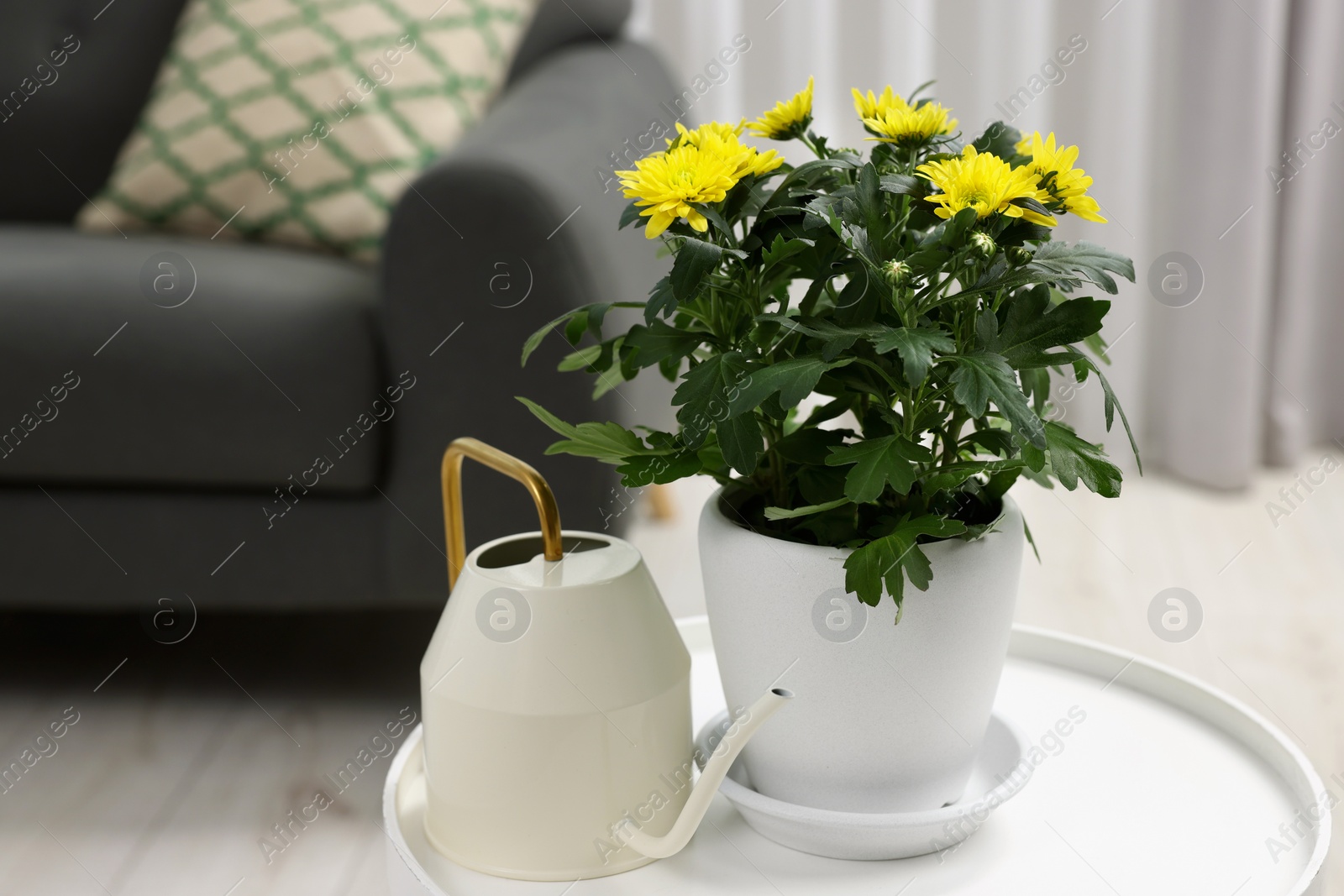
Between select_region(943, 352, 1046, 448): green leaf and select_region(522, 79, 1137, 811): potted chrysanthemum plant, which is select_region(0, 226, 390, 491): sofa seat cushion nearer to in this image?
select_region(522, 79, 1137, 811): potted chrysanthemum plant

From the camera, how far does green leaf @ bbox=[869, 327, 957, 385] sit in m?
0.52

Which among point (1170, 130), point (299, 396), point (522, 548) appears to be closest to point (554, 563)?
point (522, 548)

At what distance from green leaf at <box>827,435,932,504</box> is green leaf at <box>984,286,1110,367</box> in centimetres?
6

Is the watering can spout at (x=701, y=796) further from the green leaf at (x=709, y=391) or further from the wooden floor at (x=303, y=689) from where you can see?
the wooden floor at (x=303, y=689)

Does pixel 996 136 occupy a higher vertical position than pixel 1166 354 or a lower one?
higher

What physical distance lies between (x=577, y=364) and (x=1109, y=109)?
70.4 inches

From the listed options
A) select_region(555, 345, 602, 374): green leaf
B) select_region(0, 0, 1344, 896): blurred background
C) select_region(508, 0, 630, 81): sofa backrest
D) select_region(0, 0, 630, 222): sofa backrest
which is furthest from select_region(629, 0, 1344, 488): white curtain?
select_region(555, 345, 602, 374): green leaf

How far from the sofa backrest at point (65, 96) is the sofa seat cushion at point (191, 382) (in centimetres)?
51

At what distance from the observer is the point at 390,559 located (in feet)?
4.33

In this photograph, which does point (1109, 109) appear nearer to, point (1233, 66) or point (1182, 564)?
point (1233, 66)

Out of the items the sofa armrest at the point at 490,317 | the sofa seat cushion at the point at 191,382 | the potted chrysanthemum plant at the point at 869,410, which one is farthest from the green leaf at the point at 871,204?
the sofa seat cushion at the point at 191,382

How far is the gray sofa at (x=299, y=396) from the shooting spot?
123 cm

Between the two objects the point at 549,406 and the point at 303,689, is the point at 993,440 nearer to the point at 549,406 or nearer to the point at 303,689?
the point at 549,406

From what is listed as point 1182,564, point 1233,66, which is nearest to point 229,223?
point 1182,564
